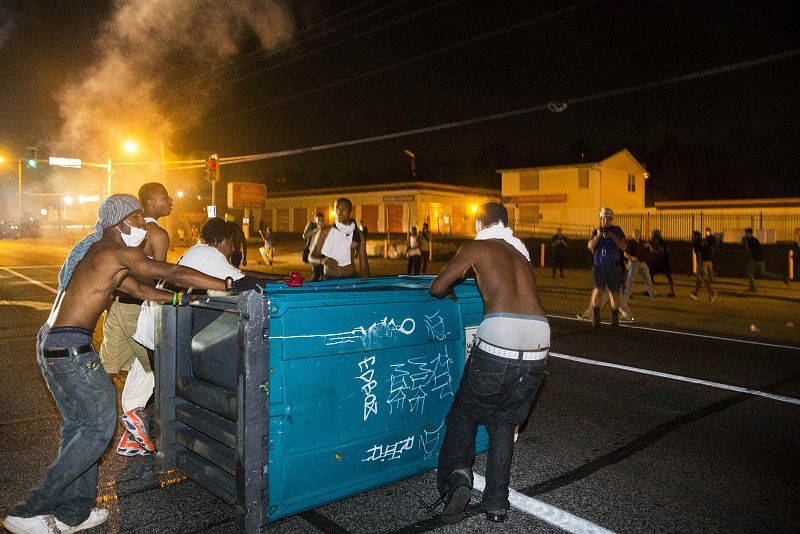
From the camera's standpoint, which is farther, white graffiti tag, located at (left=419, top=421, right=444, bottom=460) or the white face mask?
white graffiti tag, located at (left=419, top=421, right=444, bottom=460)

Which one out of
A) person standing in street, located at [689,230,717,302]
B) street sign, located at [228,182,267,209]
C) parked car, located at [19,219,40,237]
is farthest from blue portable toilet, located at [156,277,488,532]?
parked car, located at [19,219,40,237]

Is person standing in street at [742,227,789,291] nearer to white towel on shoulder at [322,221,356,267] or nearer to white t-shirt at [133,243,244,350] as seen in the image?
white towel on shoulder at [322,221,356,267]

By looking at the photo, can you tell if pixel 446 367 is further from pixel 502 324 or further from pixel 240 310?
pixel 240 310

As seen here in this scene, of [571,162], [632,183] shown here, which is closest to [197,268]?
[571,162]

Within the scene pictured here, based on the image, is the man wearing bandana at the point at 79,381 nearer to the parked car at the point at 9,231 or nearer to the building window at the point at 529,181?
the building window at the point at 529,181

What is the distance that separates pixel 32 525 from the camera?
324 cm

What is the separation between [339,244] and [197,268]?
4.07 metres

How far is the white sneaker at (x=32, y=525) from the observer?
3.22 metres

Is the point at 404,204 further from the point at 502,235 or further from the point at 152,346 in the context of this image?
the point at 502,235

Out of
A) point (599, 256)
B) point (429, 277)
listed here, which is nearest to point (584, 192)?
point (599, 256)

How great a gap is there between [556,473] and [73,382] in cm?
307

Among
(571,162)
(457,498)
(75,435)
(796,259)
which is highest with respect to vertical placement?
(571,162)

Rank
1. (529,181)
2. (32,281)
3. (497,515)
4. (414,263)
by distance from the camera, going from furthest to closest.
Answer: (529,181), (414,263), (32,281), (497,515)

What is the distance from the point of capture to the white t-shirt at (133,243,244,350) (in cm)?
417
